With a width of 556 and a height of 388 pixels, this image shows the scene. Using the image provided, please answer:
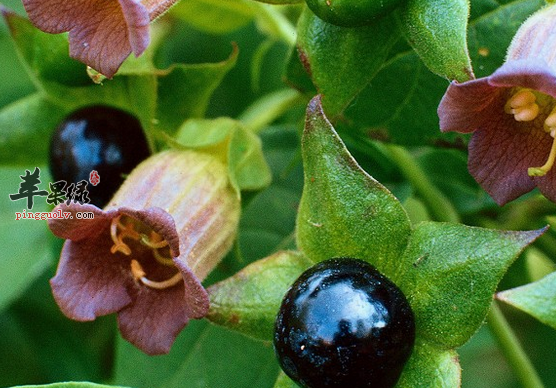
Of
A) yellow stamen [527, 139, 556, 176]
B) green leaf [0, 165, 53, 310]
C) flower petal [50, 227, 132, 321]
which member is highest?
yellow stamen [527, 139, 556, 176]

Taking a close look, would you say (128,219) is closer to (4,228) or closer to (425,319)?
(425,319)

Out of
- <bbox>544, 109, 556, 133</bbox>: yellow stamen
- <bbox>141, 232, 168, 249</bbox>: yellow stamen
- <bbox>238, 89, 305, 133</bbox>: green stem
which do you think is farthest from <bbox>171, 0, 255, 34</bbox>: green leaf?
<bbox>544, 109, 556, 133</bbox>: yellow stamen

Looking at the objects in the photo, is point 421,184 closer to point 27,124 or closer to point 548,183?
point 548,183

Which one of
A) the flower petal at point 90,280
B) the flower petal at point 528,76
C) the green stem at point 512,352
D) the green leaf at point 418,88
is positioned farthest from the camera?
the green stem at point 512,352

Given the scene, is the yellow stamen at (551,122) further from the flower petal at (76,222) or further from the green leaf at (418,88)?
the flower petal at (76,222)

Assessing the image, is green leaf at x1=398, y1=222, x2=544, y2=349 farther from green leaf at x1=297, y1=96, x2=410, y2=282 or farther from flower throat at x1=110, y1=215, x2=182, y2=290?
flower throat at x1=110, y1=215, x2=182, y2=290

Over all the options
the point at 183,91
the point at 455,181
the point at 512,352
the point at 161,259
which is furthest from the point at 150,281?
the point at 455,181

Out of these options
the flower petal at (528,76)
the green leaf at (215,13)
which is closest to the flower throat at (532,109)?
the flower petal at (528,76)
